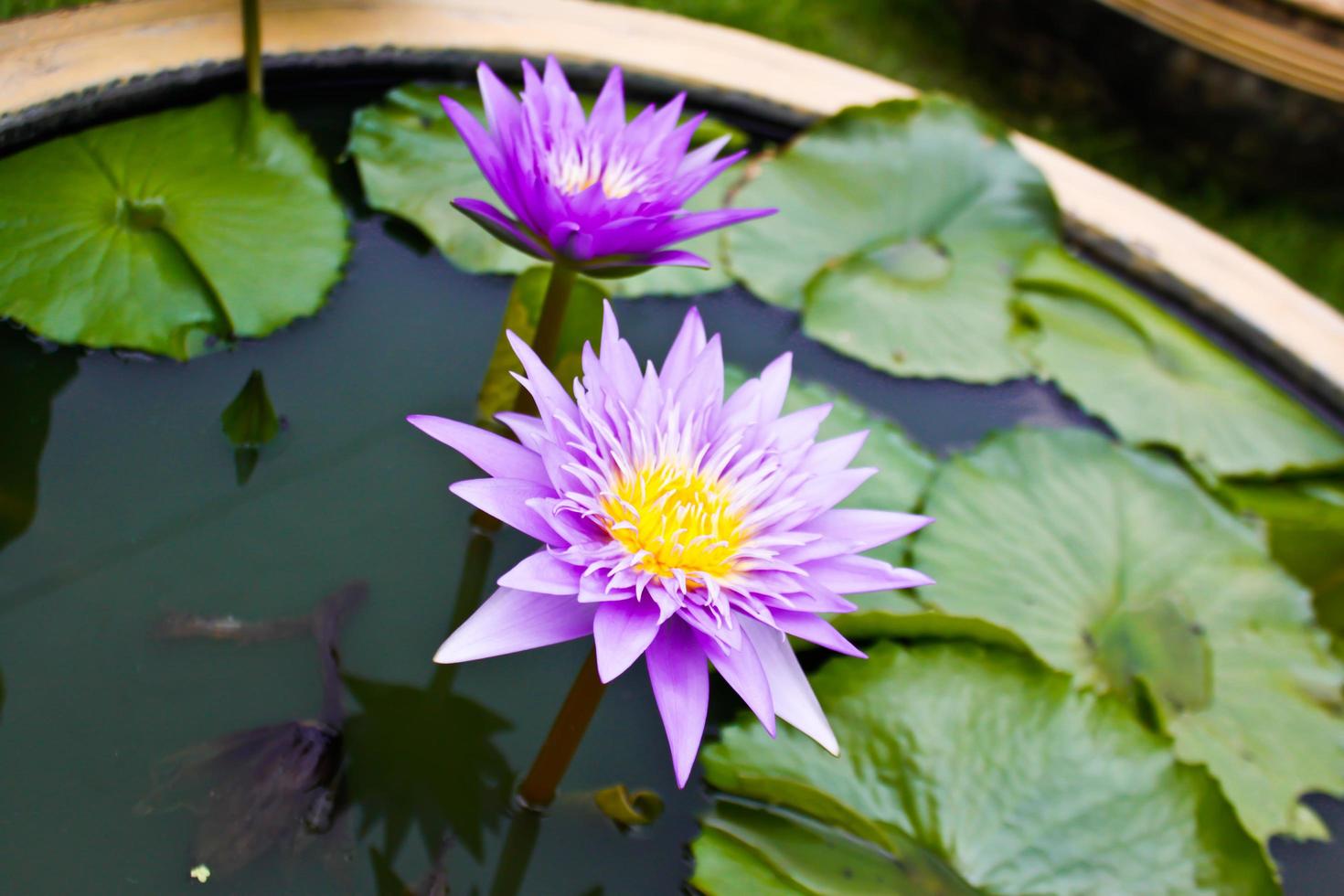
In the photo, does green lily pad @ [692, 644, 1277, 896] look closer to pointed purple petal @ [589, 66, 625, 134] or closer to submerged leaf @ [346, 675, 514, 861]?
submerged leaf @ [346, 675, 514, 861]

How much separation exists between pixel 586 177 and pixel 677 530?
0.41 metres

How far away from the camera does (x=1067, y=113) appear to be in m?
2.89

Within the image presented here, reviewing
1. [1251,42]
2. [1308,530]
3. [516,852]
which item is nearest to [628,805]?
[516,852]

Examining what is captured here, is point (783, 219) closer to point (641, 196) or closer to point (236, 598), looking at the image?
point (641, 196)

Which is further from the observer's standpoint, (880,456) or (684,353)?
(880,456)

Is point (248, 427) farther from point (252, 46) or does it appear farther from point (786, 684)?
point (786, 684)

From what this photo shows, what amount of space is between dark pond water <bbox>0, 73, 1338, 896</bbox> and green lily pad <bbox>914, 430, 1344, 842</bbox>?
0.11 meters

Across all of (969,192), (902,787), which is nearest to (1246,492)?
(969,192)

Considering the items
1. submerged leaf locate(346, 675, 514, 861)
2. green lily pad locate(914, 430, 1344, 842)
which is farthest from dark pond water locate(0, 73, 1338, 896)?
green lily pad locate(914, 430, 1344, 842)

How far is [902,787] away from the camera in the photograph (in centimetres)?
96

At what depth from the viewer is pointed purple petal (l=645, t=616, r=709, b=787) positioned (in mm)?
652

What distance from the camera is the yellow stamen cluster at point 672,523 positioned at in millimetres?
731

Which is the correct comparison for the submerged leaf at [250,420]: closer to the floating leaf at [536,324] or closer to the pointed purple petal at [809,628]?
the floating leaf at [536,324]

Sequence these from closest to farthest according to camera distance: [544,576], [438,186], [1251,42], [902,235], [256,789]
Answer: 1. [544,576]
2. [256,789]
3. [438,186]
4. [902,235]
5. [1251,42]
